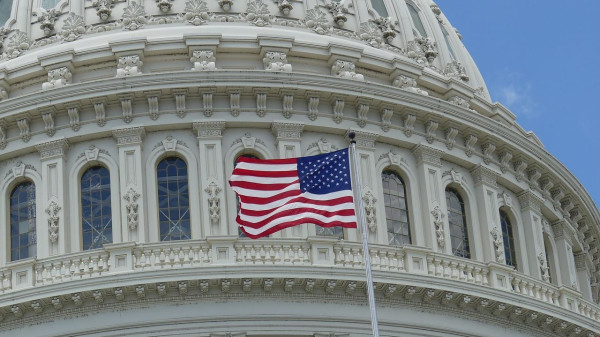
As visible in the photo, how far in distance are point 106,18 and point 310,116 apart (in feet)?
25.7

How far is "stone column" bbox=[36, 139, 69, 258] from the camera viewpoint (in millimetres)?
57219

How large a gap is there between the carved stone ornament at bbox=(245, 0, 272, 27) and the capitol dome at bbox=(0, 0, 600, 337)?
0.07 meters

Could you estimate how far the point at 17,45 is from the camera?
63.8m

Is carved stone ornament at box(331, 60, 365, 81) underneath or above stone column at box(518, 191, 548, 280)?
above

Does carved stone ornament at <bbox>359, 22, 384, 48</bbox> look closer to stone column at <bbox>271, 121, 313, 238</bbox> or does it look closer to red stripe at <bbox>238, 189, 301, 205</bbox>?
stone column at <bbox>271, 121, 313, 238</bbox>

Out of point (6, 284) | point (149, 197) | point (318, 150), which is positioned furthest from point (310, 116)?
point (6, 284)

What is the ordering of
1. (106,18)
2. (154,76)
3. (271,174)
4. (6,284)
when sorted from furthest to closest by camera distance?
(106,18) → (154,76) → (6,284) → (271,174)

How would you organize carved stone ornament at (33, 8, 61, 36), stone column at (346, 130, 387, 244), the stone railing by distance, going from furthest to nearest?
carved stone ornament at (33, 8, 61, 36), stone column at (346, 130, 387, 244), the stone railing

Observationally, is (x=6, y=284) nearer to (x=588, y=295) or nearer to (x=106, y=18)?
(x=106, y=18)

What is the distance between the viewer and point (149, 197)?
57.9m

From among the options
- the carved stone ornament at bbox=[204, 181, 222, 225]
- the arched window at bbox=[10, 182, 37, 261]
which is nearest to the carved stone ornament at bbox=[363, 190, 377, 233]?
the carved stone ornament at bbox=[204, 181, 222, 225]

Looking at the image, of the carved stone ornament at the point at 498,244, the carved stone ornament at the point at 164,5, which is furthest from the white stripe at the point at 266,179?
the carved stone ornament at the point at 164,5

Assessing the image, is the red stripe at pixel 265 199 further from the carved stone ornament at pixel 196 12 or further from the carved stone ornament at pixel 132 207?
the carved stone ornament at pixel 196 12

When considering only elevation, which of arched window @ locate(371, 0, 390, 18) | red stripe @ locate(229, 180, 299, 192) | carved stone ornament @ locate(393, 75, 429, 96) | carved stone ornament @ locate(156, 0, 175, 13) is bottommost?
red stripe @ locate(229, 180, 299, 192)
